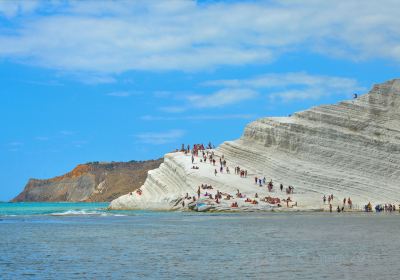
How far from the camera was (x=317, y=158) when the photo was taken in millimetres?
64812

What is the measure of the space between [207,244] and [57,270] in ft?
28.3

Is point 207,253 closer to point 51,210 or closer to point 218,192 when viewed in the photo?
point 218,192

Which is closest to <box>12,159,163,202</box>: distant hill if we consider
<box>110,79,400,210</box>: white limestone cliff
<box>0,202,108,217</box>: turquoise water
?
<box>0,202,108,217</box>: turquoise water

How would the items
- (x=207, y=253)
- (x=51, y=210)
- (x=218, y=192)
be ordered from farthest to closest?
(x=51, y=210), (x=218, y=192), (x=207, y=253)

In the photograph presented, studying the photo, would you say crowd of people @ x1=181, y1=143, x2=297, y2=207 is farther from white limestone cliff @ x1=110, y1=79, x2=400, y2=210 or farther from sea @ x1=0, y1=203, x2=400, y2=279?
sea @ x1=0, y1=203, x2=400, y2=279

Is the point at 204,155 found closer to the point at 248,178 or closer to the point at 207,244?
the point at 248,178

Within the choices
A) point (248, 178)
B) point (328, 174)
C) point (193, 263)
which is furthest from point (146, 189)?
point (193, 263)

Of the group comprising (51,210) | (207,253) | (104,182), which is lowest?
(207,253)

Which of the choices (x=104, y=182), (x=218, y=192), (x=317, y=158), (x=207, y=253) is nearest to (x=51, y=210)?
(x=218, y=192)

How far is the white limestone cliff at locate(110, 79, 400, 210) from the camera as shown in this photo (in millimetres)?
61500

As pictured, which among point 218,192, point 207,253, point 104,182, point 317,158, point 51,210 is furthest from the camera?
point 104,182

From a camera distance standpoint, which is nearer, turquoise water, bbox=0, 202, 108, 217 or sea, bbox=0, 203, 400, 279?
sea, bbox=0, 203, 400, 279

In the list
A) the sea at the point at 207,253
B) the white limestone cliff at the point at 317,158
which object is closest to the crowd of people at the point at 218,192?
the white limestone cliff at the point at 317,158

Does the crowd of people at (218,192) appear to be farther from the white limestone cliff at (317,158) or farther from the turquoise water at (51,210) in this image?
the turquoise water at (51,210)
